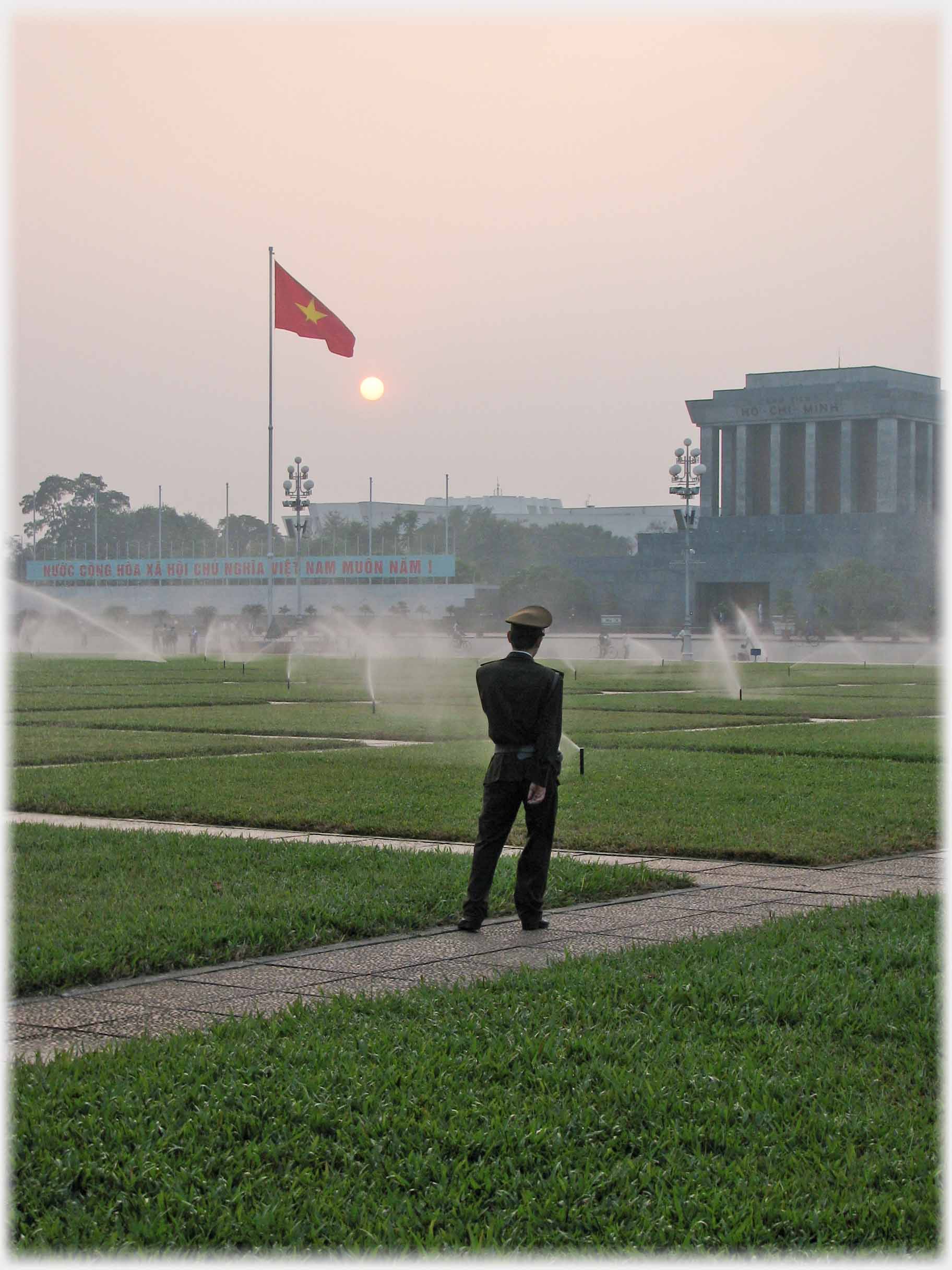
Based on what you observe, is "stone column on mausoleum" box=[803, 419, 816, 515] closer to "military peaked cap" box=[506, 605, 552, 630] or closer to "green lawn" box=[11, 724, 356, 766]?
"green lawn" box=[11, 724, 356, 766]

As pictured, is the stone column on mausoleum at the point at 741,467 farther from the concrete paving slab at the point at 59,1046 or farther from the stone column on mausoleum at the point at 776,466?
the concrete paving slab at the point at 59,1046

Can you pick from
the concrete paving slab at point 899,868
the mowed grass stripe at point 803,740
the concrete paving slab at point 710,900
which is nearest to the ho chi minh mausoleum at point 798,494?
the mowed grass stripe at point 803,740

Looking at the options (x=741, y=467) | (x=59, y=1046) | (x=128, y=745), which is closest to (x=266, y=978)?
(x=59, y=1046)

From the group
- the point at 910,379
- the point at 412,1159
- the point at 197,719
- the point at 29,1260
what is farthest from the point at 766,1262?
the point at 910,379

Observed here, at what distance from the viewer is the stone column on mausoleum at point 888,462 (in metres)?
112

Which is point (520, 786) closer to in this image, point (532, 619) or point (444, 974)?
point (532, 619)

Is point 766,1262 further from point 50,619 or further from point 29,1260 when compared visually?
point 50,619

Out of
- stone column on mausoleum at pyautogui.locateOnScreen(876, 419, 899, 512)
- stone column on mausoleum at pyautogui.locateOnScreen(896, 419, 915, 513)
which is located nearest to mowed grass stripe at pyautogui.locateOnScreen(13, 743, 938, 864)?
stone column on mausoleum at pyautogui.locateOnScreen(876, 419, 899, 512)

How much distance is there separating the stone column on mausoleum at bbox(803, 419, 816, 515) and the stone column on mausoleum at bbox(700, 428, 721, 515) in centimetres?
696

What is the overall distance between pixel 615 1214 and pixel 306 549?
111 meters

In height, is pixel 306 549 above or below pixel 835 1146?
above

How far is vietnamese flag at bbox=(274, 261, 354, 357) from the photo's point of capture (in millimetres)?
44219

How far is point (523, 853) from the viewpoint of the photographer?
29.3 feet

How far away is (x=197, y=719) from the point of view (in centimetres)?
2630
